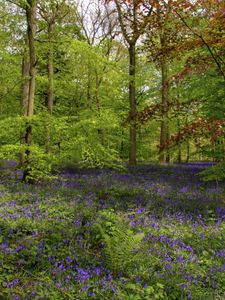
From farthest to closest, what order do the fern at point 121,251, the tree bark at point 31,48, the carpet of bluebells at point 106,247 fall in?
the tree bark at point 31,48 → the fern at point 121,251 → the carpet of bluebells at point 106,247

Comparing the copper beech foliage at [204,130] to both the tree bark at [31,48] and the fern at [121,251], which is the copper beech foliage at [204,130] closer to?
the fern at [121,251]

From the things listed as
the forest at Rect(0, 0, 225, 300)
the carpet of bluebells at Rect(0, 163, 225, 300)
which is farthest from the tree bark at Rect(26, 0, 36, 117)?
the carpet of bluebells at Rect(0, 163, 225, 300)

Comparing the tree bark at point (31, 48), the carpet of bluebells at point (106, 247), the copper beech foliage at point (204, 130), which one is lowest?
the carpet of bluebells at point (106, 247)

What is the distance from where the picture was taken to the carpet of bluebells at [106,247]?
16.2 feet

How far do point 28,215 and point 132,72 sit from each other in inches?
532

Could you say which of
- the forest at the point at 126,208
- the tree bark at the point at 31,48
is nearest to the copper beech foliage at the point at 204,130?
the forest at the point at 126,208

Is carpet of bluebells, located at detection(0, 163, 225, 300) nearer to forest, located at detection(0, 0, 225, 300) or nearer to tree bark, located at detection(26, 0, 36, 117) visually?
forest, located at detection(0, 0, 225, 300)

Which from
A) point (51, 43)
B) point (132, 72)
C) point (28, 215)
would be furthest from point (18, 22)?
point (28, 215)

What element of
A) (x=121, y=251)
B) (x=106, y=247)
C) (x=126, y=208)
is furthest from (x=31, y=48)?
(x=121, y=251)

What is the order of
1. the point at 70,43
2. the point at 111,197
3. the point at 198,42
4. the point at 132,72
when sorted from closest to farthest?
the point at 198,42, the point at 111,197, the point at 70,43, the point at 132,72

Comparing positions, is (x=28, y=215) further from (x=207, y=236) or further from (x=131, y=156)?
(x=131, y=156)

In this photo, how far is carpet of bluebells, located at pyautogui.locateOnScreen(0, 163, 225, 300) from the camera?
493 centimetres

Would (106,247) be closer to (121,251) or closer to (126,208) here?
(121,251)

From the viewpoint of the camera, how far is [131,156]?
19.7m
